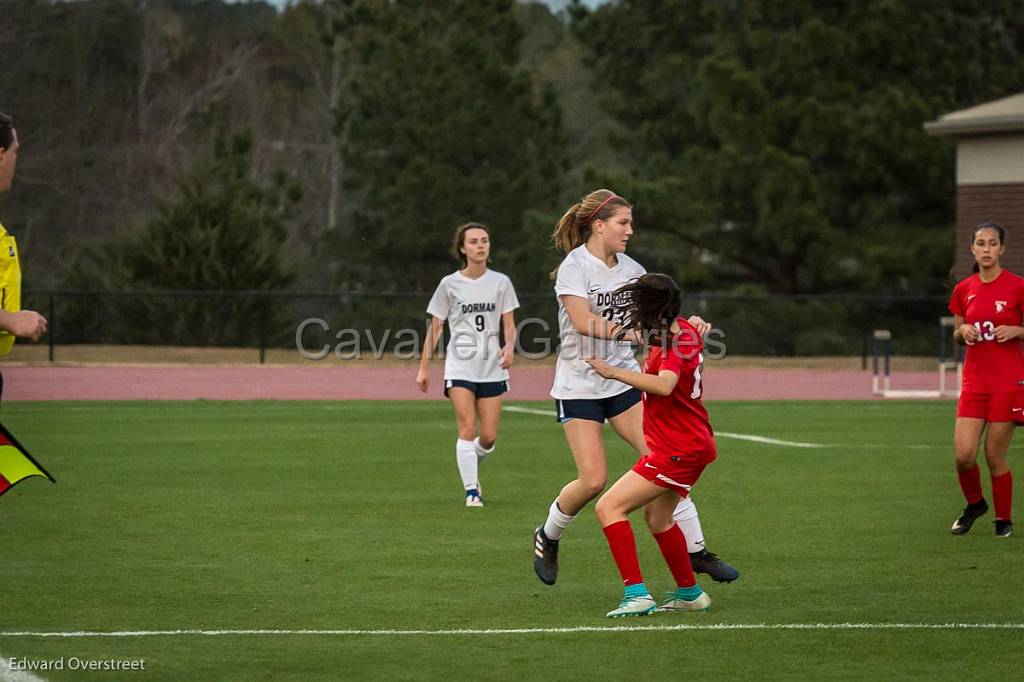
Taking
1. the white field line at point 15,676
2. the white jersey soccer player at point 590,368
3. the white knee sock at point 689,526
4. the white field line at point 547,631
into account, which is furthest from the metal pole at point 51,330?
the white field line at point 15,676

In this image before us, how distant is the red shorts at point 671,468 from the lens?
7.57 m

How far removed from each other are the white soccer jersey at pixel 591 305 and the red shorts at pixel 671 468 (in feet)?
3.77

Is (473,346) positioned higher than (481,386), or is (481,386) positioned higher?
(473,346)

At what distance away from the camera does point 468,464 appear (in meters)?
12.7

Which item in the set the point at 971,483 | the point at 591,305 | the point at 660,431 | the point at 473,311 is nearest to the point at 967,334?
the point at 971,483

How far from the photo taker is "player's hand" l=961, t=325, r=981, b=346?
10445 mm

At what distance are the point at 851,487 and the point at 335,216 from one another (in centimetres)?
4285

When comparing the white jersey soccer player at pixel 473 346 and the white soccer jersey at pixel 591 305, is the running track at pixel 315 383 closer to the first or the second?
the white jersey soccer player at pixel 473 346

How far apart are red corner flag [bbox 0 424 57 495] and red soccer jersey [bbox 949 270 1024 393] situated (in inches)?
253

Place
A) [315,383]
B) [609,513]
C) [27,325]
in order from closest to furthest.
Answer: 1. [27,325]
2. [609,513]
3. [315,383]

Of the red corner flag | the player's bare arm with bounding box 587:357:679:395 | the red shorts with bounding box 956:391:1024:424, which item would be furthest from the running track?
the red corner flag

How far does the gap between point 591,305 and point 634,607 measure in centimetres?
176

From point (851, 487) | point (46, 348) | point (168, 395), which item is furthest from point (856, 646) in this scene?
point (46, 348)

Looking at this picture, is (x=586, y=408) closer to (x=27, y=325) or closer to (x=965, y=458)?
(x=965, y=458)
